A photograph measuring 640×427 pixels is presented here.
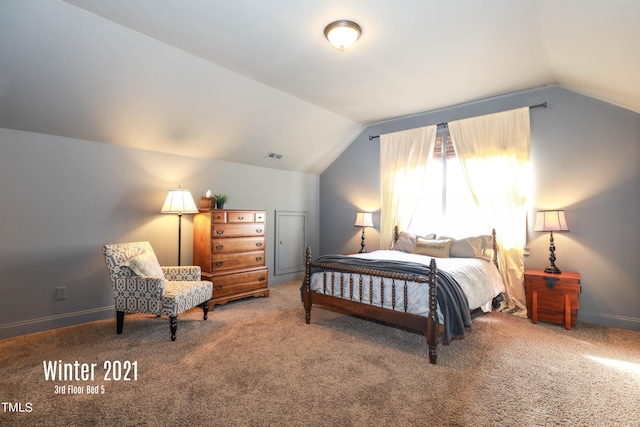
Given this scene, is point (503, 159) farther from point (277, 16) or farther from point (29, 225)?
point (29, 225)

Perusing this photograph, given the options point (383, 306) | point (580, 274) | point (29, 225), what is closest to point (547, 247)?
point (580, 274)

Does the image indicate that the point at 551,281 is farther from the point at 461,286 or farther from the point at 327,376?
the point at 327,376

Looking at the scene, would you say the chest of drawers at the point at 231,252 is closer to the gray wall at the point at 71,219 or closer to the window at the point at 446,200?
the gray wall at the point at 71,219

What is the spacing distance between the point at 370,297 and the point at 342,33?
96.7 inches

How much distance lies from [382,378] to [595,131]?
376 centimetres

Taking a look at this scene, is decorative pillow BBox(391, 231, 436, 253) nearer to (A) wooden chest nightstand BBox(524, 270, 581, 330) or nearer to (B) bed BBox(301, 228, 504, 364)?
(B) bed BBox(301, 228, 504, 364)

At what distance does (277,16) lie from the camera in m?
2.58

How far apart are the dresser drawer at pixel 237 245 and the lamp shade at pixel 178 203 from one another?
1.86 feet

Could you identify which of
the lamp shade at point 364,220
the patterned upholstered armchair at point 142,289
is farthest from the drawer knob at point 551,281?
the patterned upholstered armchair at point 142,289

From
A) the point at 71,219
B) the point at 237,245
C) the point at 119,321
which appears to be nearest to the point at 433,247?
the point at 237,245

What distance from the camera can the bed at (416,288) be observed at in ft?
8.71

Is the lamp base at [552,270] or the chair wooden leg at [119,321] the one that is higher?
the lamp base at [552,270]

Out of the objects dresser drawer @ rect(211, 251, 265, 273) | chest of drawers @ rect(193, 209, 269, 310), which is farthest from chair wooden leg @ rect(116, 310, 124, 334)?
dresser drawer @ rect(211, 251, 265, 273)

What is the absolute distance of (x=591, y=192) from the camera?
3660mm
